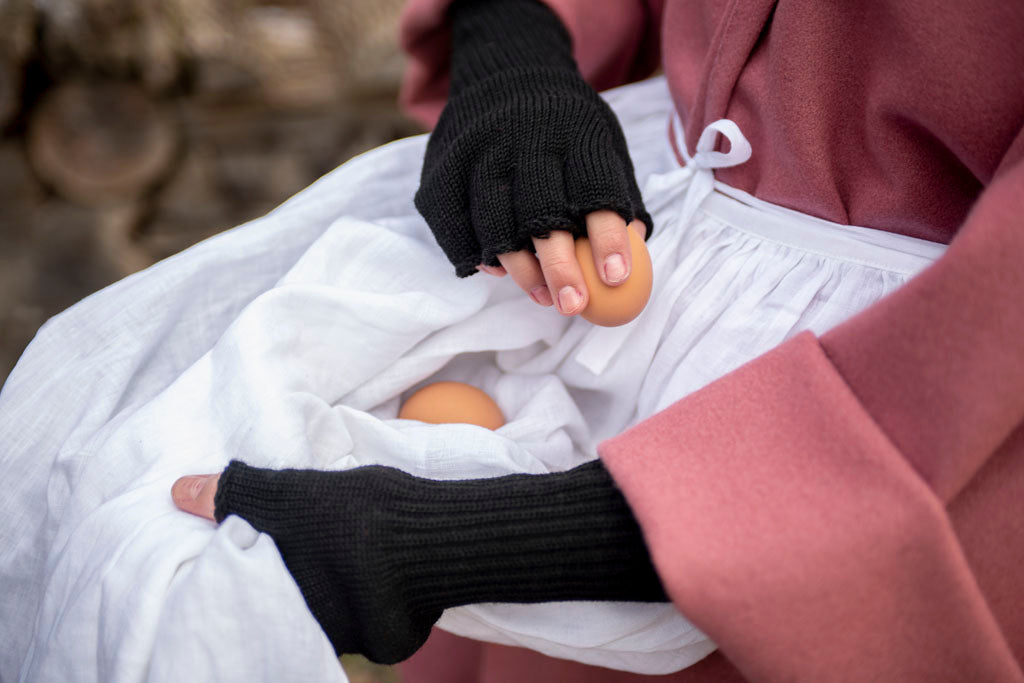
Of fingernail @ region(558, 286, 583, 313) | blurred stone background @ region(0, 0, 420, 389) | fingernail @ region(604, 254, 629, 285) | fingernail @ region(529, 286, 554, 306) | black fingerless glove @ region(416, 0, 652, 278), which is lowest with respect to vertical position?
blurred stone background @ region(0, 0, 420, 389)

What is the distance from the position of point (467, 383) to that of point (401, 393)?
0.23ft

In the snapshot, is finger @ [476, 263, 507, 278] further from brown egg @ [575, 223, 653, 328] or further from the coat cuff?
the coat cuff

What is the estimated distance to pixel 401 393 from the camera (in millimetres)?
757

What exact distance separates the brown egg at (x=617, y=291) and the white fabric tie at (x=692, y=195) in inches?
1.6

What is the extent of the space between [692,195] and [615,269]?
0.54 feet

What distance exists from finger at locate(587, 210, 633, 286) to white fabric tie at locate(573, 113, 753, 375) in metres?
0.09

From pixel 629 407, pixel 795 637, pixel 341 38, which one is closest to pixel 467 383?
pixel 629 407

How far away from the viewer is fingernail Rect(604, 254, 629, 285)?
0.63 meters

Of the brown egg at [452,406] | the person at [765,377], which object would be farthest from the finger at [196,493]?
the brown egg at [452,406]

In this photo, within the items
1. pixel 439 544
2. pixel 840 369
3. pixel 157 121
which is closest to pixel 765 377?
pixel 840 369

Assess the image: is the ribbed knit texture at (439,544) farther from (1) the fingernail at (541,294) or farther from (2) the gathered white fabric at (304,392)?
(1) the fingernail at (541,294)

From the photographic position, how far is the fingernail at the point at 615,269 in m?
0.63

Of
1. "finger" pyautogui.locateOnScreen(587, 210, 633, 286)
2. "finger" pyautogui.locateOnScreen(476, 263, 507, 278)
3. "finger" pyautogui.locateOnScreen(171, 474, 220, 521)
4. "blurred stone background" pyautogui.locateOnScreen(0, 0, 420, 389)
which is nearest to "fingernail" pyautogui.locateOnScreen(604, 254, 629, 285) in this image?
"finger" pyautogui.locateOnScreen(587, 210, 633, 286)

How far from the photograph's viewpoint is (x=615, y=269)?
63cm
